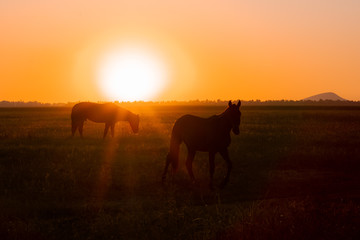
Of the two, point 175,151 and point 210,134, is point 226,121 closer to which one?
point 210,134

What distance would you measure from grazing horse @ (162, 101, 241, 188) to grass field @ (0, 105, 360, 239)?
2.81 ft

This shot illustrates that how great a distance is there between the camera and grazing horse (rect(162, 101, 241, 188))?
39.2 feet

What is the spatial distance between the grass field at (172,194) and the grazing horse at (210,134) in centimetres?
86

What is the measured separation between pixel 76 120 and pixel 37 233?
61.0ft

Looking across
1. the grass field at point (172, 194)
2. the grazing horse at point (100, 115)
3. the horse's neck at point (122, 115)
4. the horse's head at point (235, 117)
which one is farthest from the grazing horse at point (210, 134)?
the horse's neck at point (122, 115)

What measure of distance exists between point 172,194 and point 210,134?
2.22 m

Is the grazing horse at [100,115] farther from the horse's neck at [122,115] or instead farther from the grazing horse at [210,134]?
the grazing horse at [210,134]

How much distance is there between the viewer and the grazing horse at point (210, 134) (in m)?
12.0

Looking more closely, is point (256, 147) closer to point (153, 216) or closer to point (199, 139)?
point (199, 139)

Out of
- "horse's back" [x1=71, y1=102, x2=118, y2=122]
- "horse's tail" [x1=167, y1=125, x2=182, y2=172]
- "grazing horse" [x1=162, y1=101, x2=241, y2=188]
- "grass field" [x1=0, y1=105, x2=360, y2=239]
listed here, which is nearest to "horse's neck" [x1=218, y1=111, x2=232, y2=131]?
"grazing horse" [x1=162, y1=101, x2=241, y2=188]

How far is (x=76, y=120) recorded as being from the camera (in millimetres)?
26156

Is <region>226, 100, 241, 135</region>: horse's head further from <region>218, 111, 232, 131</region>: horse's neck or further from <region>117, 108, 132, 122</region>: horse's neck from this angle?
<region>117, 108, 132, 122</region>: horse's neck

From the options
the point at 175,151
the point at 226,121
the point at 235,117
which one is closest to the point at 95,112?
the point at 175,151

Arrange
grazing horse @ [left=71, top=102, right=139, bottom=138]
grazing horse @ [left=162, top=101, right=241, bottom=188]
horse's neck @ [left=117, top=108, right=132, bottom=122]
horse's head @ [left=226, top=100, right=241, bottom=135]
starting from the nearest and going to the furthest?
horse's head @ [left=226, top=100, right=241, bottom=135] < grazing horse @ [left=162, top=101, right=241, bottom=188] < grazing horse @ [left=71, top=102, right=139, bottom=138] < horse's neck @ [left=117, top=108, right=132, bottom=122]
